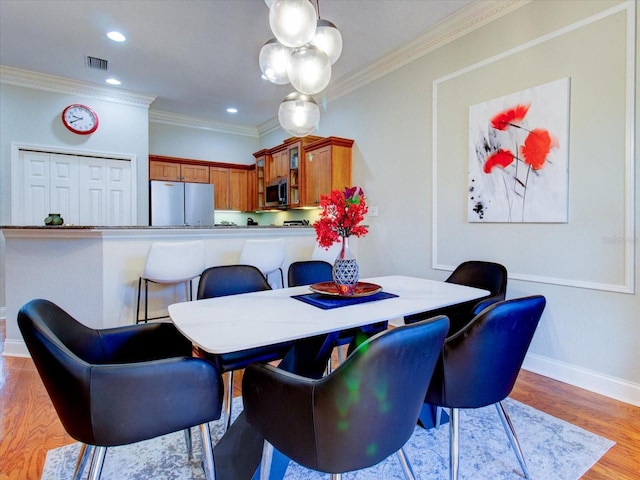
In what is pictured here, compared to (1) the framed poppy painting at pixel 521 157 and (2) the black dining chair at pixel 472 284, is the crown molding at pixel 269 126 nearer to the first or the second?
(1) the framed poppy painting at pixel 521 157

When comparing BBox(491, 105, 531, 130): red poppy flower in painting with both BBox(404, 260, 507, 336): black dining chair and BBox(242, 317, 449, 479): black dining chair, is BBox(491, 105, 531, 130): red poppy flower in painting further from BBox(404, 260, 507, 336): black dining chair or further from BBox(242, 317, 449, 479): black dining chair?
BBox(242, 317, 449, 479): black dining chair

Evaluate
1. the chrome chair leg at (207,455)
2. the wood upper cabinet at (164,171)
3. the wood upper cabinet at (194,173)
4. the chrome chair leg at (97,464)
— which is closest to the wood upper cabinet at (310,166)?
the wood upper cabinet at (194,173)

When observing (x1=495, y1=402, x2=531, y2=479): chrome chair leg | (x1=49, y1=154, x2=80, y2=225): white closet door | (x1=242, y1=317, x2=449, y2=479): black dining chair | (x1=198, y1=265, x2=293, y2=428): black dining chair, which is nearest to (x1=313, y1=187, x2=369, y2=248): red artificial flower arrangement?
(x1=198, y1=265, x2=293, y2=428): black dining chair

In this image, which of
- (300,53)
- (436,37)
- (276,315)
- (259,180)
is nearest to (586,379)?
(276,315)

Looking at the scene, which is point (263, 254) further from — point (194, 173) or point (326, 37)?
point (194, 173)

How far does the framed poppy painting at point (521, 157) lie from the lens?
2.48 m

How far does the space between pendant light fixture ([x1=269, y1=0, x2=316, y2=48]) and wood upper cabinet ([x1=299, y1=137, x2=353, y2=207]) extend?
2.57 m

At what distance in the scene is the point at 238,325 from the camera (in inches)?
53.4

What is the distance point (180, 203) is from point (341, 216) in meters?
4.37

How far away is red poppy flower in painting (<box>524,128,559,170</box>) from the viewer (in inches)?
99.9

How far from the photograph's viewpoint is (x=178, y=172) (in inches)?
224

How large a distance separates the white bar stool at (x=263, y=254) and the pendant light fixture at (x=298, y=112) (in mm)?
1222

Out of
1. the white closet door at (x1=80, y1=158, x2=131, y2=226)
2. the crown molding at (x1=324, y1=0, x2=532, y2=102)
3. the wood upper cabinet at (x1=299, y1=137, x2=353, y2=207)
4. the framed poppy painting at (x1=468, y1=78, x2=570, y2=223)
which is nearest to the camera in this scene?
the framed poppy painting at (x1=468, y1=78, x2=570, y2=223)

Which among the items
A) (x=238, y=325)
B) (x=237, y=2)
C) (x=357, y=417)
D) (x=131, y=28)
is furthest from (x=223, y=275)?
(x=131, y=28)
